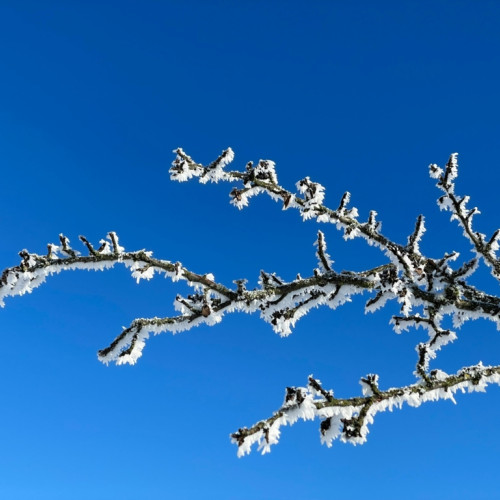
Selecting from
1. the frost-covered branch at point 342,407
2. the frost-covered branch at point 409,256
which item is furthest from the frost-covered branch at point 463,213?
the frost-covered branch at point 342,407

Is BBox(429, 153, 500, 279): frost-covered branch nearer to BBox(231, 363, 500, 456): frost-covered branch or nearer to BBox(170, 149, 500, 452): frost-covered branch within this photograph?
BBox(170, 149, 500, 452): frost-covered branch

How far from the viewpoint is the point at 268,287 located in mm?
6219

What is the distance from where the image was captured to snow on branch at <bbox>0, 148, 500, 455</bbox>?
567 centimetres

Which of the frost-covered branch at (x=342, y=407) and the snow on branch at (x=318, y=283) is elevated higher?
the snow on branch at (x=318, y=283)

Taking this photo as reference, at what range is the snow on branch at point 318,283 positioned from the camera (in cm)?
567

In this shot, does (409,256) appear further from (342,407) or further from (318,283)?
(342,407)

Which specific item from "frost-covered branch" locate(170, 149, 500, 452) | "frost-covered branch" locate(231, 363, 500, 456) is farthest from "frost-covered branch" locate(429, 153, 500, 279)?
"frost-covered branch" locate(231, 363, 500, 456)

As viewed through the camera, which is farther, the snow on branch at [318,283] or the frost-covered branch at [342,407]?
the snow on branch at [318,283]

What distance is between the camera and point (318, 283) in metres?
6.21

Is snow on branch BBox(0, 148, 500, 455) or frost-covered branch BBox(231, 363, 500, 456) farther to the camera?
snow on branch BBox(0, 148, 500, 455)

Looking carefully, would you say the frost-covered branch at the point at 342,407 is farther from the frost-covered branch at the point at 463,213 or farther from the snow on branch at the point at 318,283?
the frost-covered branch at the point at 463,213

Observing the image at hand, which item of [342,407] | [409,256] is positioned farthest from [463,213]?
[342,407]

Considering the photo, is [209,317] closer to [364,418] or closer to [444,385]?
[364,418]

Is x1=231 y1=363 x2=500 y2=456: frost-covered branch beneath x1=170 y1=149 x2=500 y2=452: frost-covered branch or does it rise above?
beneath
